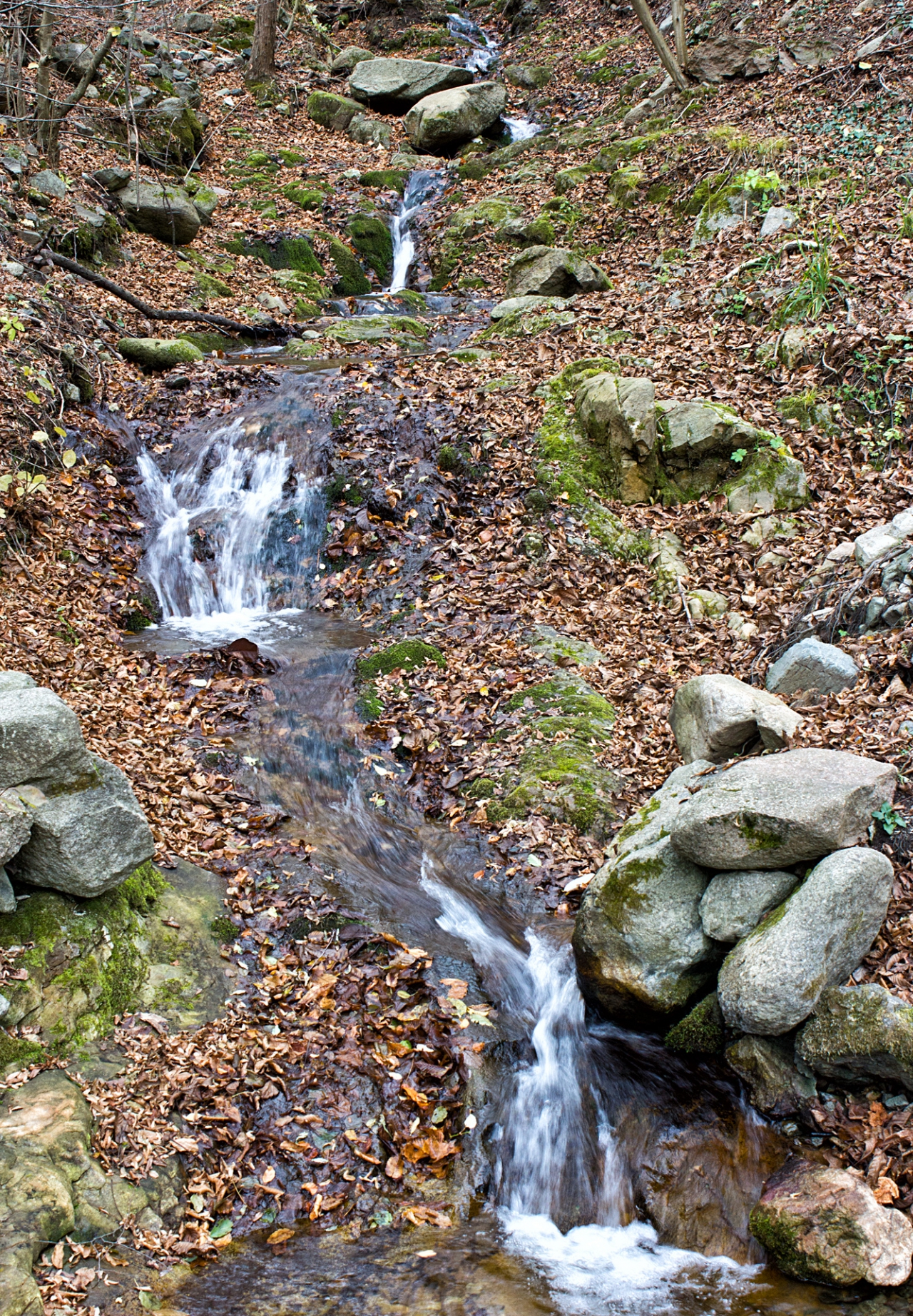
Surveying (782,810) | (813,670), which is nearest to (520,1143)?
(782,810)

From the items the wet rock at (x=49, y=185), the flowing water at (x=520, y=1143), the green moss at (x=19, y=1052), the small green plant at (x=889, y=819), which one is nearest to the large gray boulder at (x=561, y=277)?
the wet rock at (x=49, y=185)

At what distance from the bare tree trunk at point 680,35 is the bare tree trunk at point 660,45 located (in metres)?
0.15

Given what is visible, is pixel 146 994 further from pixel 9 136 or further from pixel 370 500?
pixel 9 136

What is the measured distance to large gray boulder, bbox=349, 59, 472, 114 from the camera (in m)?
21.5

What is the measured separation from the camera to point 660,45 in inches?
646

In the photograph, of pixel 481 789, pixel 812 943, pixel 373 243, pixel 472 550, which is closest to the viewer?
pixel 812 943

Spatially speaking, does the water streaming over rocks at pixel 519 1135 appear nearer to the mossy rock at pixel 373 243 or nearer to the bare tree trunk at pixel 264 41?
the mossy rock at pixel 373 243

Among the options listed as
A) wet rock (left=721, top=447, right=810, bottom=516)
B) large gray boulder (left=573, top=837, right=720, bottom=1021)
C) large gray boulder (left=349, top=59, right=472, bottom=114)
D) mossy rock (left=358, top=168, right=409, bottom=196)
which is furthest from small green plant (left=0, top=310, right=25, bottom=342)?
Result: large gray boulder (left=349, top=59, right=472, bottom=114)

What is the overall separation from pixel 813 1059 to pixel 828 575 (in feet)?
13.9

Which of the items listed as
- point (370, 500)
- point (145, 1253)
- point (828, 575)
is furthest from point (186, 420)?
point (145, 1253)

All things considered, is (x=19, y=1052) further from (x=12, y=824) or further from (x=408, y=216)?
(x=408, y=216)

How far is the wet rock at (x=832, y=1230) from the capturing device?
3.51 m

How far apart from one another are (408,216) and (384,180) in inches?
58.1

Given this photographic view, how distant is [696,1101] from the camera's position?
4465mm
